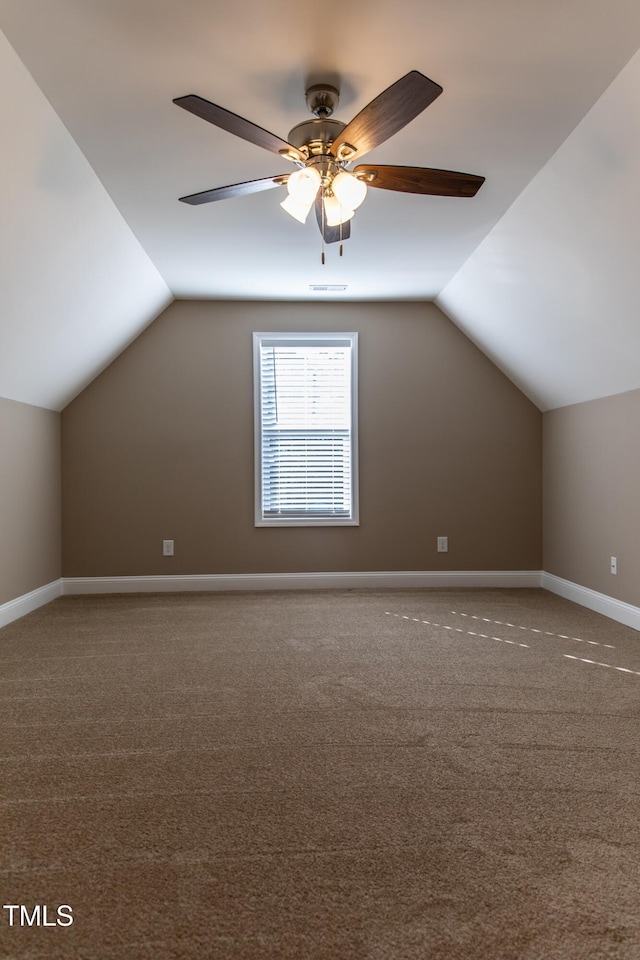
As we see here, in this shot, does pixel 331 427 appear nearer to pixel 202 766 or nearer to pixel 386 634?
pixel 386 634

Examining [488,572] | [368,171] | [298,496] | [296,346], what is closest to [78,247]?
[368,171]

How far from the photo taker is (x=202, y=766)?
7.36ft

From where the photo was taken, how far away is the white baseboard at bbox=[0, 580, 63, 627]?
172 inches

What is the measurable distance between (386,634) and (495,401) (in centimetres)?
261

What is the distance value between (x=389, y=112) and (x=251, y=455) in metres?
3.75

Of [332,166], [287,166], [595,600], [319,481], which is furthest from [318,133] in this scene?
[595,600]

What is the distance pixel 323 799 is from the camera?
2.01 metres

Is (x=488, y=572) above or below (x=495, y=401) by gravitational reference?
below

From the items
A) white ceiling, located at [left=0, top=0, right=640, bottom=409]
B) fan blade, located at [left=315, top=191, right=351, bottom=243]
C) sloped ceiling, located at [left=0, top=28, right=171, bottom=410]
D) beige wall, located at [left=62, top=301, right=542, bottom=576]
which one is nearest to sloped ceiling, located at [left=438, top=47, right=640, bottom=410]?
white ceiling, located at [left=0, top=0, right=640, bottom=409]

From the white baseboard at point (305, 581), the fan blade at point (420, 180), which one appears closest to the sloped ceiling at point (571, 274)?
the fan blade at point (420, 180)

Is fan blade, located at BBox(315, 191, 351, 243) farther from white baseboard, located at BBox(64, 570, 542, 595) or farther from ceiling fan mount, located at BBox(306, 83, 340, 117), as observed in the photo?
white baseboard, located at BBox(64, 570, 542, 595)

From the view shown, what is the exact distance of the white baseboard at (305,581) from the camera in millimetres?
5477

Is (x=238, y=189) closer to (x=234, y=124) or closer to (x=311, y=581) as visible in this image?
(x=234, y=124)

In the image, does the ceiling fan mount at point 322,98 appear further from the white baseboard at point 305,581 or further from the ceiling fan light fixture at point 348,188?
the white baseboard at point 305,581
